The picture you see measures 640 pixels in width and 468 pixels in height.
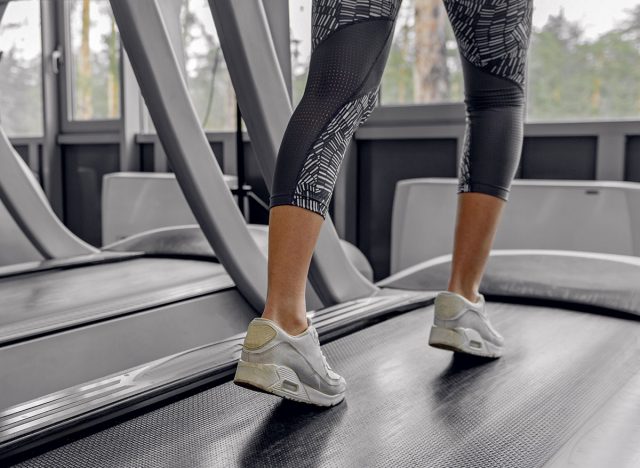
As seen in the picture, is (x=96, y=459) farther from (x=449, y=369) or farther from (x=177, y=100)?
(x=177, y=100)

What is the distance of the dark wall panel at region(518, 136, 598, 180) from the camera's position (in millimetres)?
2391

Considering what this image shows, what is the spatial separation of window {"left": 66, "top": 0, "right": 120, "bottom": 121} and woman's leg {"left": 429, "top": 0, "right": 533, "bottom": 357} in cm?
305

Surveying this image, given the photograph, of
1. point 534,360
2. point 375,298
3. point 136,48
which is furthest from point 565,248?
point 136,48

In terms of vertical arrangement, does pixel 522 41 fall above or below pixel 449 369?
above

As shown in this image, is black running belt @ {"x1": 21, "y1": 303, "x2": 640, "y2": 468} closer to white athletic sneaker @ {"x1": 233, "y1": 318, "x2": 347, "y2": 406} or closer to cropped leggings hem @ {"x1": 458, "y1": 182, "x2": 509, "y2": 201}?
white athletic sneaker @ {"x1": 233, "y1": 318, "x2": 347, "y2": 406}

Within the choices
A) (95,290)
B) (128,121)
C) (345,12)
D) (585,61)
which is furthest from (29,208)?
(585,61)

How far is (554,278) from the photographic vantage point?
5.63 feet

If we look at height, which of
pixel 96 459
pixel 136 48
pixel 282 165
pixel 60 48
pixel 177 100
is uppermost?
pixel 60 48

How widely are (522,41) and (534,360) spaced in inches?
22.4

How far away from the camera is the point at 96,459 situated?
2.67 ft

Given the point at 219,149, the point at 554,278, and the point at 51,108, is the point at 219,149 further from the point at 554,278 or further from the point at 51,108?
the point at 554,278

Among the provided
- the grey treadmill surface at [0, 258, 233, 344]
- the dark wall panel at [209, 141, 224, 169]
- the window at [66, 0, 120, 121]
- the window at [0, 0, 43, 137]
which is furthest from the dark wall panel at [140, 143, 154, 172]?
the grey treadmill surface at [0, 258, 233, 344]

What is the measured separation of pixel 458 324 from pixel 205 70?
269cm

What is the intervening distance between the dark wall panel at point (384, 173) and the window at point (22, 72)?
2236 mm
